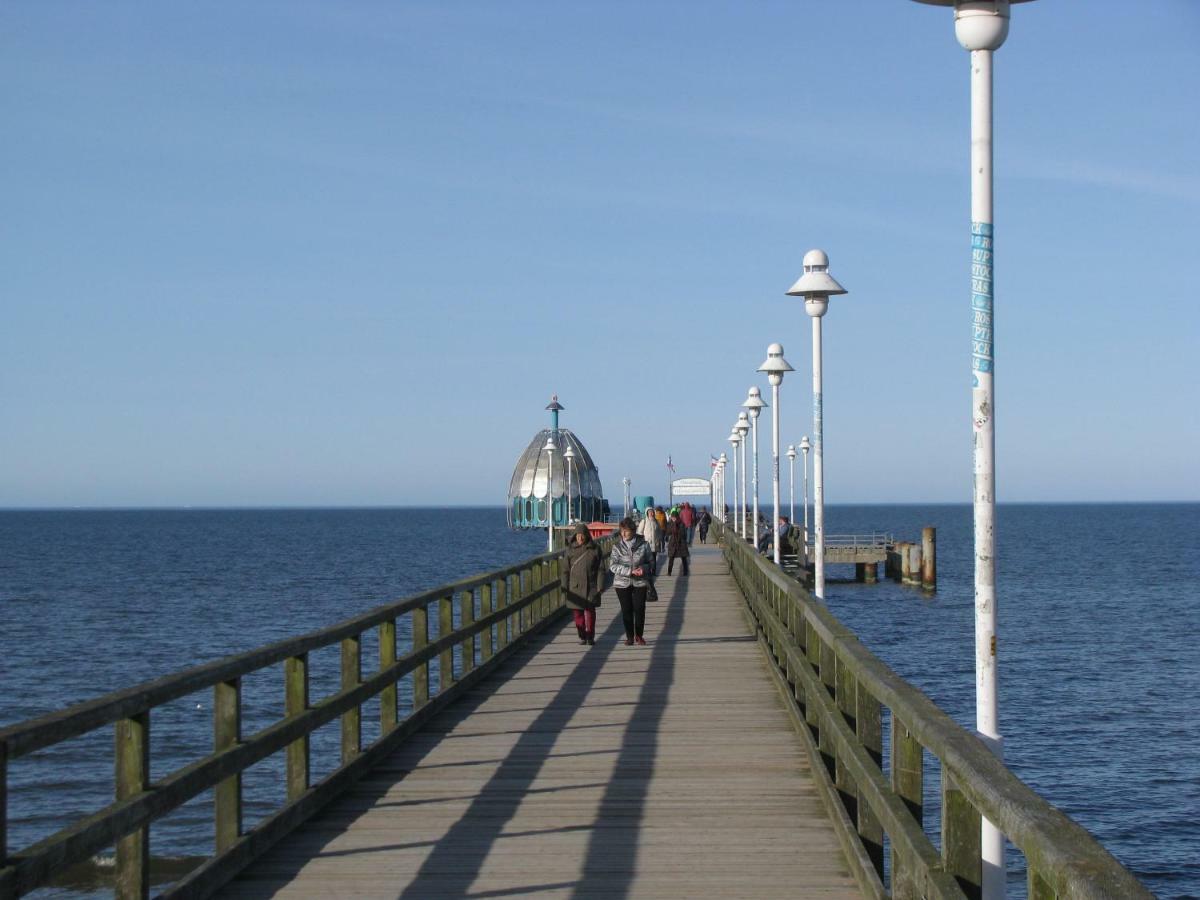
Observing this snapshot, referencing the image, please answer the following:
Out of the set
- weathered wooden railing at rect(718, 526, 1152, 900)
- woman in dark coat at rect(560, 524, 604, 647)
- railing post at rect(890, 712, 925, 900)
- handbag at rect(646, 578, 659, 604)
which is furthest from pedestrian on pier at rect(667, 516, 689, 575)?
railing post at rect(890, 712, 925, 900)

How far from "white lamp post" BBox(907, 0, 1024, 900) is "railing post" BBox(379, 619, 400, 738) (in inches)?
183

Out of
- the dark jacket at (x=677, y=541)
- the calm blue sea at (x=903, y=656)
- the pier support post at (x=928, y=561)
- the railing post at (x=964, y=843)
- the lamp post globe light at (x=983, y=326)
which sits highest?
the lamp post globe light at (x=983, y=326)

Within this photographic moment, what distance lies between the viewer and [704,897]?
249 inches

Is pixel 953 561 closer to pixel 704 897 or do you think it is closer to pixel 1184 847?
pixel 1184 847

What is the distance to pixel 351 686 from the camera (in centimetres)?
910

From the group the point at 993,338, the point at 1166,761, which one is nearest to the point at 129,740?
the point at 993,338

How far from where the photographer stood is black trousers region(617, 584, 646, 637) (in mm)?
17281

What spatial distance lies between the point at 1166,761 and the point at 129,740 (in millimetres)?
24111

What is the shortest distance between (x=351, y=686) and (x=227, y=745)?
8.00 ft

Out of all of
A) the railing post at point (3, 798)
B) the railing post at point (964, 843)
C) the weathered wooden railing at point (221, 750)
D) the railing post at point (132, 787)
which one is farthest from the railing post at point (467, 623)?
the railing post at point (964, 843)

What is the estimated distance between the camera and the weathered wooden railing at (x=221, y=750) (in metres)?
4.88

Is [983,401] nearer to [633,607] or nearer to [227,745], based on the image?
[227,745]

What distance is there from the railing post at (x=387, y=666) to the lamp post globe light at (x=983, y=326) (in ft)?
15.2

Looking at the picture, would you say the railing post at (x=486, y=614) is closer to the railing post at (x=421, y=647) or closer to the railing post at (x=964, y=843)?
the railing post at (x=421, y=647)
